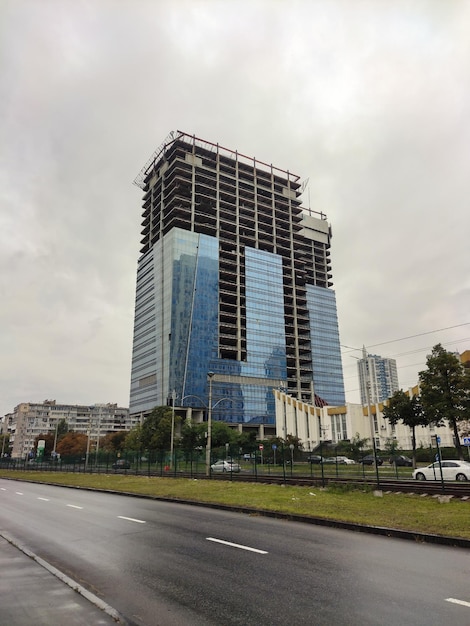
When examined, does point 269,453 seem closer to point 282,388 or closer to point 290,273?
point 282,388

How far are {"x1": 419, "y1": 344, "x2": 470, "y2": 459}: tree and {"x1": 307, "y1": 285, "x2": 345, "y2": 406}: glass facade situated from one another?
99538mm

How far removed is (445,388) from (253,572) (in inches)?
1505

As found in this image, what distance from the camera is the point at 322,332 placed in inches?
5866

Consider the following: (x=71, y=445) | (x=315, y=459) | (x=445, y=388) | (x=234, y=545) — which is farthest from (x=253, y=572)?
(x=71, y=445)

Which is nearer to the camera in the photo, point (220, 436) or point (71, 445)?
point (220, 436)

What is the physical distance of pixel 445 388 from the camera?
41125 mm

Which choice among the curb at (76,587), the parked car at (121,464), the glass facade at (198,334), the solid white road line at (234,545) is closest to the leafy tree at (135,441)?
the glass facade at (198,334)

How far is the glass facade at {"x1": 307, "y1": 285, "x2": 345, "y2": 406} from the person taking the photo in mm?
142625

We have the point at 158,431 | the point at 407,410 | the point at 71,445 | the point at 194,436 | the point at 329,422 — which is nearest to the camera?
the point at 407,410

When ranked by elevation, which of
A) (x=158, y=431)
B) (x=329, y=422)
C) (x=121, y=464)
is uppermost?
(x=329, y=422)

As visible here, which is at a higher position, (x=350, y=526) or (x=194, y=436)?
(x=194, y=436)

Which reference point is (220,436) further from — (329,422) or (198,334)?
(198,334)

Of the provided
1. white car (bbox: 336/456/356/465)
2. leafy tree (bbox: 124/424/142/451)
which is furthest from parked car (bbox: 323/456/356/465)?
leafy tree (bbox: 124/424/142/451)

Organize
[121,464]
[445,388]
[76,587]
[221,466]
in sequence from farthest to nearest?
[121,464] < [221,466] < [445,388] < [76,587]
